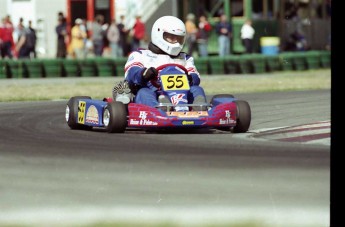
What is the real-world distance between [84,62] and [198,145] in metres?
16.3

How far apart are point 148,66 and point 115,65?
14.4 metres

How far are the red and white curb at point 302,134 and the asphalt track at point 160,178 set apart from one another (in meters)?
0.22

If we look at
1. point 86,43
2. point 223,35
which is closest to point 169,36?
point 223,35

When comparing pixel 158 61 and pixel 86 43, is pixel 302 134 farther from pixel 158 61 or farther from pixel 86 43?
pixel 86 43

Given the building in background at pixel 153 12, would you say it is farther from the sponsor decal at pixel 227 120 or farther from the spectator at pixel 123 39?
the sponsor decal at pixel 227 120

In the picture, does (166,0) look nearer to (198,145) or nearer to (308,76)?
(308,76)

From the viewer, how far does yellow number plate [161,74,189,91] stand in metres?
11.7

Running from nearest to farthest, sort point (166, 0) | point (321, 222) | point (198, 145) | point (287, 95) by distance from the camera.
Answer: point (321, 222) < point (198, 145) < point (287, 95) < point (166, 0)

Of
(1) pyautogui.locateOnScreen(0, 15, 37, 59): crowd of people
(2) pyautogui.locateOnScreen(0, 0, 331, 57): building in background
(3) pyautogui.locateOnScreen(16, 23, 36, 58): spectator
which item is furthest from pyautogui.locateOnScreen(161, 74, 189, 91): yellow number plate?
(2) pyautogui.locateOnScreen(0, 0, 331, 57): building in background

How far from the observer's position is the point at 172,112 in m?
11.3

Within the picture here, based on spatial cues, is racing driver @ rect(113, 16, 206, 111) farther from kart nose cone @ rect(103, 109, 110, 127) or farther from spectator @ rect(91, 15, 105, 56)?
spectator @ rect(91, 15, 105, 56)
